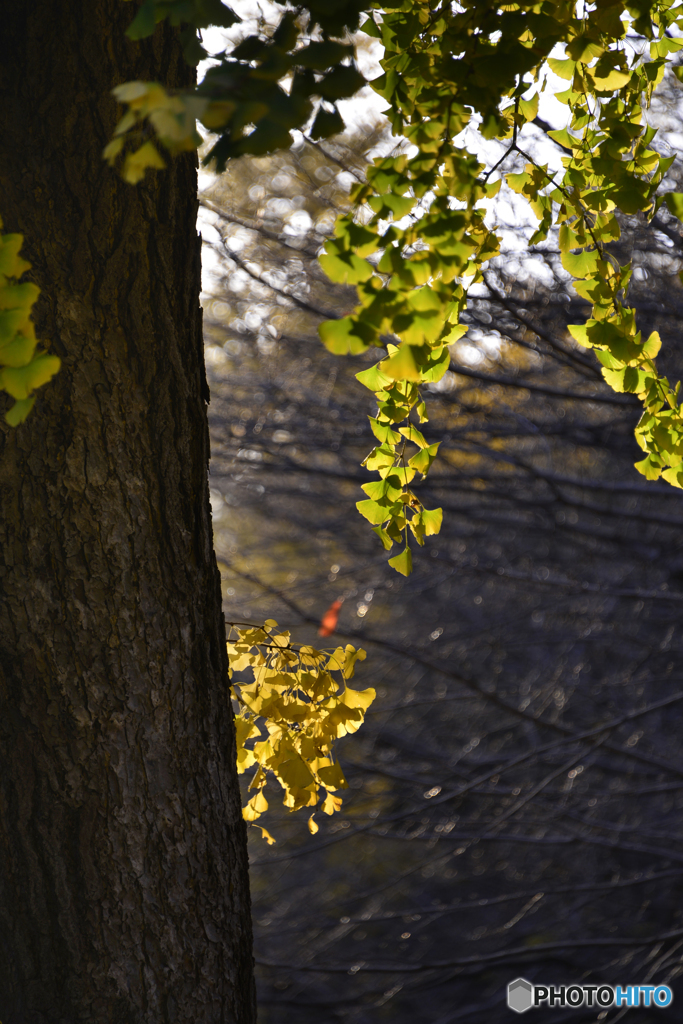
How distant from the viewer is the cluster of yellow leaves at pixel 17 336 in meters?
0.41

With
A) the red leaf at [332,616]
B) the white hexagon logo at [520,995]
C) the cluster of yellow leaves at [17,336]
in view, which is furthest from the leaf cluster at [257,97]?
the white hexagon logo at [520,995]

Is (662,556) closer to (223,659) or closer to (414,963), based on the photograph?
(414,963)

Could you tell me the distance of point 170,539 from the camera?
734 millimetres

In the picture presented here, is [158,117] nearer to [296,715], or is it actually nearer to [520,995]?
[296,715]

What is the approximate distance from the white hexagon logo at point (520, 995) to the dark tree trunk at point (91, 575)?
2.26 metres

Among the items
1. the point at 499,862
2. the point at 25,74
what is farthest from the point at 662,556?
the point at 25,74

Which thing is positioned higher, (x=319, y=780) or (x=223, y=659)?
(x=223, y=659)

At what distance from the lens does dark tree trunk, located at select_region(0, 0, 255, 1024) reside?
0.68 metres

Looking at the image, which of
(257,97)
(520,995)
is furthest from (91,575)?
(520,995)

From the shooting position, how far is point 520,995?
252 centimetres

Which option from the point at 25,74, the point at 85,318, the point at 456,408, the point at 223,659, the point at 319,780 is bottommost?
the point at 319,780

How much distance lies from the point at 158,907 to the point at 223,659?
0.83 feet

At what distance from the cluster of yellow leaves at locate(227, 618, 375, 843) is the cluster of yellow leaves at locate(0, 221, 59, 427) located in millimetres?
560

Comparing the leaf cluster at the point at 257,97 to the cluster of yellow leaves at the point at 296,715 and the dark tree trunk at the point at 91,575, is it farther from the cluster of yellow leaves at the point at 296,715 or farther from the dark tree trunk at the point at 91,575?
the cluster of yellow leaves at the point at 296,715
